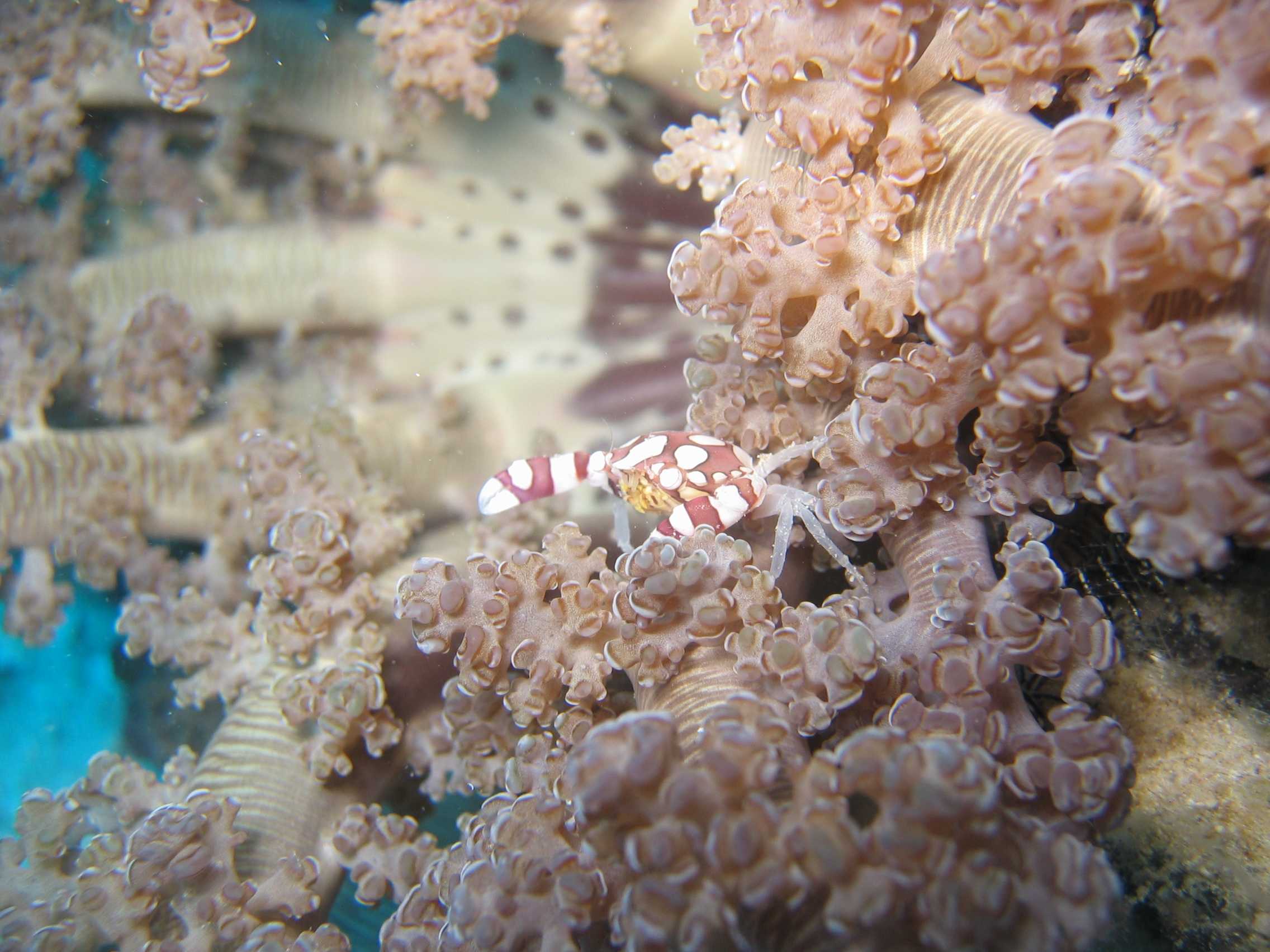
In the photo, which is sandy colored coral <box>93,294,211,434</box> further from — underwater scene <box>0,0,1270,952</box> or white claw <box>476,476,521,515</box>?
white claw <box>476,476,521,515</box>

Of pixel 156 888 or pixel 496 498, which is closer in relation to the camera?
pixel 156 888

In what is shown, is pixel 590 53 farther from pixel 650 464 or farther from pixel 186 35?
pixel 650 464

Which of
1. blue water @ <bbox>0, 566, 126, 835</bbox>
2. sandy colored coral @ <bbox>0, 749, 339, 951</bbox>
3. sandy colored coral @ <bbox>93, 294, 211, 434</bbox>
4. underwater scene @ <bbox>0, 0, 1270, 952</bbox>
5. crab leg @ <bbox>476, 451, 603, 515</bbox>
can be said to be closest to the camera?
underwater scene @ <bbox>0, 0, 1270, 952</bbox>

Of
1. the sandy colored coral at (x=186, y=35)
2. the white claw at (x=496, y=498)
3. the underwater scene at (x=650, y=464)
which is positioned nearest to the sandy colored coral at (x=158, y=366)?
the underwater scene at (x=650, y=464)

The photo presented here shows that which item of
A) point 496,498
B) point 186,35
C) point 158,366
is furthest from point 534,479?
point 186,35

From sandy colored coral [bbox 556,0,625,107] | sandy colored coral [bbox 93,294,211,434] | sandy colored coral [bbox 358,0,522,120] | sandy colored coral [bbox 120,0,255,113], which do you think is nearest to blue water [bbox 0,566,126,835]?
sandy colored coral [bbox 93,294,211,434]

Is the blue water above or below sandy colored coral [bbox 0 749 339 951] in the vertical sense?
above
